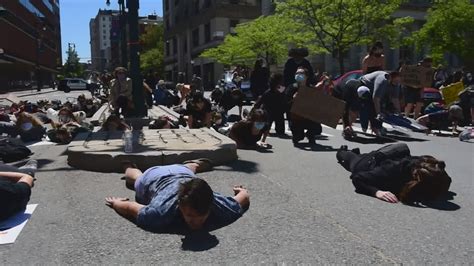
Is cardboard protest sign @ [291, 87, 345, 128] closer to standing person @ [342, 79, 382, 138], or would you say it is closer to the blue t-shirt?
standing person @ [342, 79, 382, 138]

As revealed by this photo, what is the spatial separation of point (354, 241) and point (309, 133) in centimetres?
593

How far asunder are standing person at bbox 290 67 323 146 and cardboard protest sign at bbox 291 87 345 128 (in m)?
0.11

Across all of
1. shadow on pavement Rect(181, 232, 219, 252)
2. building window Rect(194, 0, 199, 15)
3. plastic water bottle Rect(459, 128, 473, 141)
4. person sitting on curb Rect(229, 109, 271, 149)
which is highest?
building window Rect(194, 0, 199, 15)

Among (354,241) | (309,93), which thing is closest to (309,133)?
(309,93)

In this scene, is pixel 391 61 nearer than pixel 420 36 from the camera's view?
No

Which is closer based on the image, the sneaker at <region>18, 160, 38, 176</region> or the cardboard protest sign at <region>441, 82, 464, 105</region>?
the sneaker at <region>18, 160, 38, 176</region>

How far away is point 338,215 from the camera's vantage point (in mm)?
4840

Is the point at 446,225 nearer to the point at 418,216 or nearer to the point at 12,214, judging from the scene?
the point at 418,216

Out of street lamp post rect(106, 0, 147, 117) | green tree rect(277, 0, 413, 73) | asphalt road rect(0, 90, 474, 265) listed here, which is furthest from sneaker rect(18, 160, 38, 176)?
green tree rect(277, 0, 413, 73)

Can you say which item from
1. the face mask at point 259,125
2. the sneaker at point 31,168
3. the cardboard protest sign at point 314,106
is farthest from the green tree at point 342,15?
the sneaker at point 31,168

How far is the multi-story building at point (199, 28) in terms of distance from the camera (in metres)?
58.0

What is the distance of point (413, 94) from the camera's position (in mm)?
14078

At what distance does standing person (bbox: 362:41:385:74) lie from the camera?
11594mm

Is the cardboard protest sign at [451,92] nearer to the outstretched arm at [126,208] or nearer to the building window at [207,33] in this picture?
the outstretched arm at [126,208]
